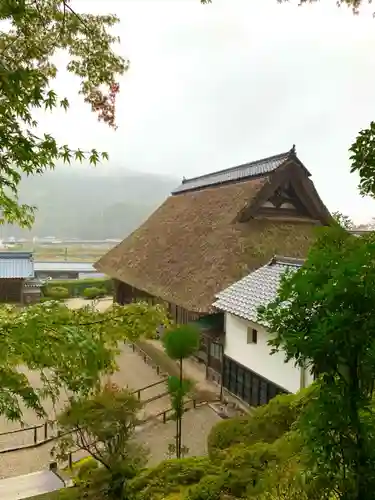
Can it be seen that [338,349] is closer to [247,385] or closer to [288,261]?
[247,385]

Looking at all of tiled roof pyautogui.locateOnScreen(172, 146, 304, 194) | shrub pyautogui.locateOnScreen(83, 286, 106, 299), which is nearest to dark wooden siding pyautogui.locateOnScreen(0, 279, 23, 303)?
shrub pyautogui.locateOnScreen(83, 286, 106, 299)

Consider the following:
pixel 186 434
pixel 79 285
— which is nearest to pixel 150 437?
pixel 186 434

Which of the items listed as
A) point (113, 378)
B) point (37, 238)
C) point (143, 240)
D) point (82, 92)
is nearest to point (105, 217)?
point (37, 238)

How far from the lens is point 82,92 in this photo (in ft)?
13.4

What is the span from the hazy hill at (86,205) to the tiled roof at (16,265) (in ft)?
Answer: 151

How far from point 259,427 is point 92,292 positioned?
23650mm

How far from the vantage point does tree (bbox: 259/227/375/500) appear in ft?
6.92

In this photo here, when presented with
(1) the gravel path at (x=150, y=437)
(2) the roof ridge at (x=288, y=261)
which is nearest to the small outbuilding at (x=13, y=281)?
(1) the gravel path at (x=150, y=437)

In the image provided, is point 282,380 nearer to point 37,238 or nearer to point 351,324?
point 351,324

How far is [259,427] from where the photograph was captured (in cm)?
610

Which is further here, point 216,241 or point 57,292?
point 57,292

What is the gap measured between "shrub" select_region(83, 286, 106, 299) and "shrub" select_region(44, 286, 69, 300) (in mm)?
1317

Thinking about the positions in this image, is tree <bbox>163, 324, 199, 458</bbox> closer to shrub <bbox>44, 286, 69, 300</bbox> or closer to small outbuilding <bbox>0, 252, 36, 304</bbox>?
small outbuilding <bbox>0, 252, 36, 304</bbox>

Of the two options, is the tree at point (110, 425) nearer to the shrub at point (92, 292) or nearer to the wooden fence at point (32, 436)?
the wooden fence at point (32, 436)
